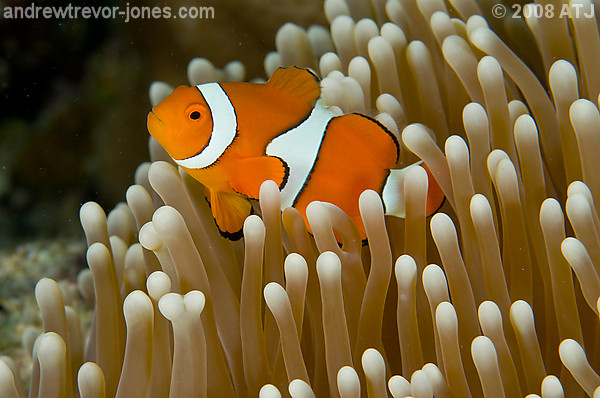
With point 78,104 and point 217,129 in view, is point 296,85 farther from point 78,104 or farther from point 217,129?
point 78,104

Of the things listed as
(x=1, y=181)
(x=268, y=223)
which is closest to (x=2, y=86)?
(x=1, y=181)

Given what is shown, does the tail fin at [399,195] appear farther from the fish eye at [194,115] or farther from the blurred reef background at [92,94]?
the blurred reef background at [92,94]

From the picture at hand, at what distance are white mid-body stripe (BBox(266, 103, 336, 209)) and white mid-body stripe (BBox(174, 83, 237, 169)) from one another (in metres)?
0.07

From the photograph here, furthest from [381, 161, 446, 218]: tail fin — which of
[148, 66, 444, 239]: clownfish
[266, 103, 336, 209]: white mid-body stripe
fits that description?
[266, 103, 336, 209]: white mid-body stripe

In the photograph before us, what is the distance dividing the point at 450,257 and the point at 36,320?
1.14 meters

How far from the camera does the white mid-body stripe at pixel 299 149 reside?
0.98 metres

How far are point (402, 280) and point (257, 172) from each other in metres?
0.31

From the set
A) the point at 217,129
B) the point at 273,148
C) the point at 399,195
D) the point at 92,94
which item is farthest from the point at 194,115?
the point at 92,94

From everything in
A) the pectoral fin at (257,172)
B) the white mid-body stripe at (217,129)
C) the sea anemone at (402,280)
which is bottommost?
the sea anemone at (402,280)

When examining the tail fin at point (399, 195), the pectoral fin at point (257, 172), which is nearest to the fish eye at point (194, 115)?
the pectoral fin at point (257, 172)

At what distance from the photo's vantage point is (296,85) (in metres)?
1.02

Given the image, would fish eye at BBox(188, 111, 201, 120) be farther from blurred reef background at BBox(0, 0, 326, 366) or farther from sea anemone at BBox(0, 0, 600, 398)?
blurred reef background at BBox(0, 0, 326, 366)

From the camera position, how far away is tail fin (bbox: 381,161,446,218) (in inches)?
38.8

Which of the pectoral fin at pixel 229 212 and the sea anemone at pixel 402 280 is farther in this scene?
the pectoral fin at pixel 229 212
